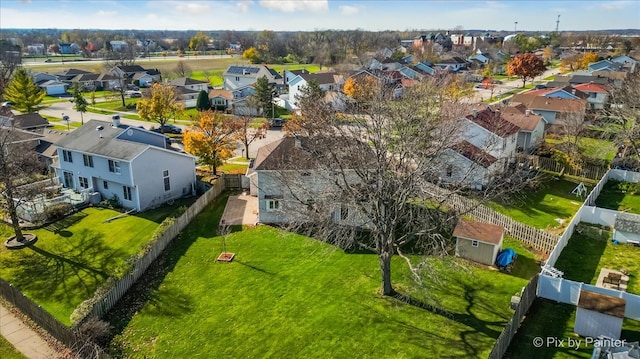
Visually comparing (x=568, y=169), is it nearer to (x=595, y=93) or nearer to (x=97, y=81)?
(x=595, y=93)

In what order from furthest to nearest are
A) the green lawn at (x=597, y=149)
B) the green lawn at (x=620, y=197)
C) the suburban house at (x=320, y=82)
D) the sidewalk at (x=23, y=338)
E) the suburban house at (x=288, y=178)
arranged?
the suburban house at (x=320, y=82) → the green lawn at (x=597, y=149) → the green lawn at (x=620, y=197) → the suburban house at (x=288, y=178) → the sidewalk at (x=23, y=338)

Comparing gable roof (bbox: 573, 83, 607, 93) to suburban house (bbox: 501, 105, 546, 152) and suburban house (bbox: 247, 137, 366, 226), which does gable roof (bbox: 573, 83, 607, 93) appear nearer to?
suburban house (bbox: 501, 105, 546, 152)

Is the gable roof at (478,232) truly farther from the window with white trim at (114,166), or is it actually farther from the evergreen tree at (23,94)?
the evergreen tree at (23,94)

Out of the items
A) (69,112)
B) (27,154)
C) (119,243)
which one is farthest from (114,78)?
(119,243)

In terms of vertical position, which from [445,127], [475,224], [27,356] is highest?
[445,127]

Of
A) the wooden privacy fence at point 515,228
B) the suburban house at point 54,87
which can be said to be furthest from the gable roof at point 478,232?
the suburban house at point 54,87

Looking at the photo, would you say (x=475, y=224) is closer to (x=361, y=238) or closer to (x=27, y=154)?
(x=361, y=238)
